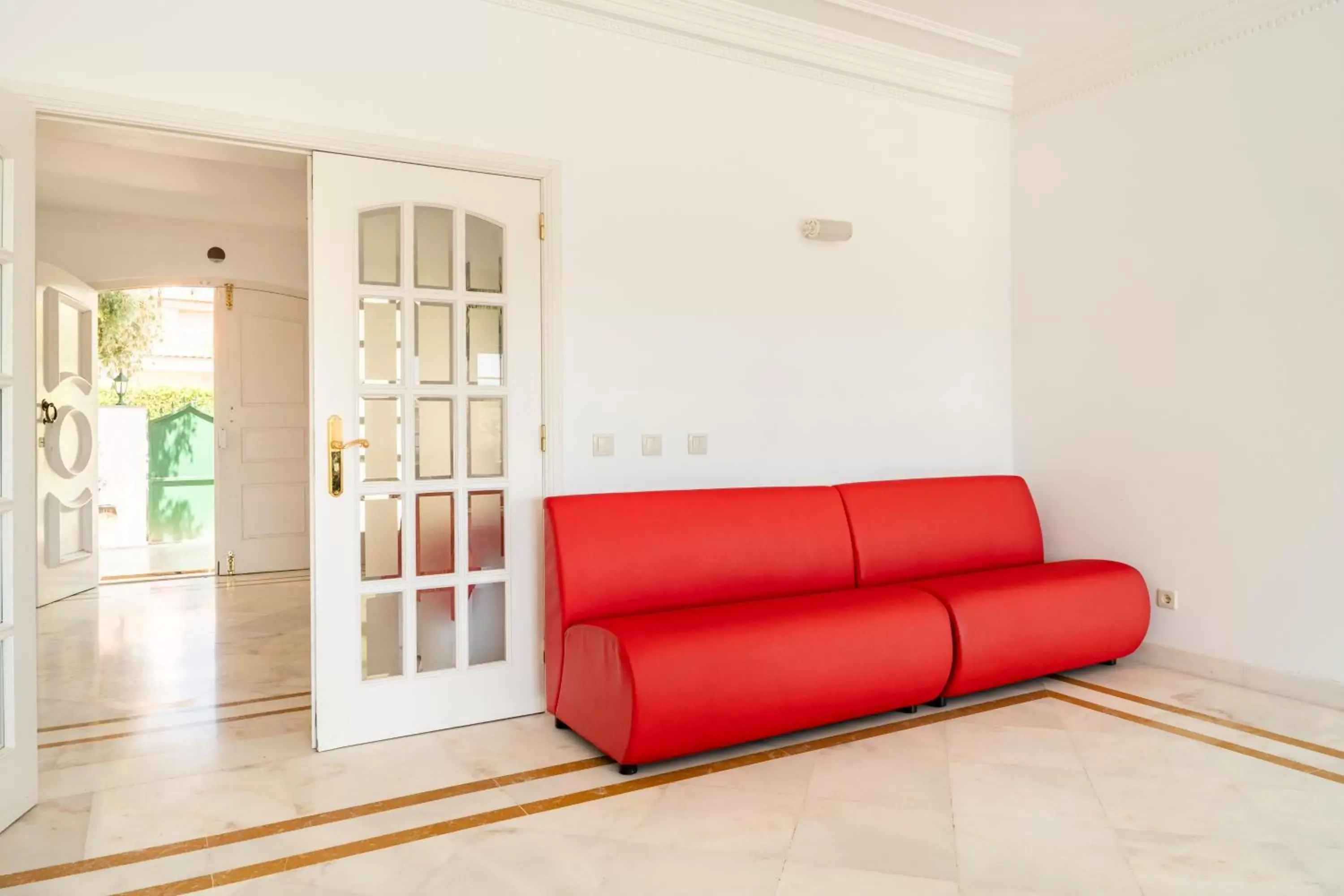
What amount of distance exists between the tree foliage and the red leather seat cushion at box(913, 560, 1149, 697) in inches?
435

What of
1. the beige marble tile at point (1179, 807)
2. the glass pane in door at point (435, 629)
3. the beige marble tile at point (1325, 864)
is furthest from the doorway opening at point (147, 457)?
the beige marble tile at point (1325, 864)

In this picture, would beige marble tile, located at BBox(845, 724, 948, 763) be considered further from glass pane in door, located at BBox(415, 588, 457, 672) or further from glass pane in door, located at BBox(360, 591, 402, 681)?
glass pane in door, located at BBox(360, 591, 402, 681)

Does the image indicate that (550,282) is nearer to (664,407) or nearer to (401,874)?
(664,407)

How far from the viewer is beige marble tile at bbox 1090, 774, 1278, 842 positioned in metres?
2.29

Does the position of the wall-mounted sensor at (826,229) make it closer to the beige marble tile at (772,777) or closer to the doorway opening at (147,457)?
the beige marble tile at (772,777)

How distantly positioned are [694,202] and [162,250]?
459 centimetres

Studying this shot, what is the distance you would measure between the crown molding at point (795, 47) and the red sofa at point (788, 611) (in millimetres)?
1916

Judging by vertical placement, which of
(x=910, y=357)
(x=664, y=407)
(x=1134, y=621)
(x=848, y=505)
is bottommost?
(x=1134, y=621)

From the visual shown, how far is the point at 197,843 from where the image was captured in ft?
7.47

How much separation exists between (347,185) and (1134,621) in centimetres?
363

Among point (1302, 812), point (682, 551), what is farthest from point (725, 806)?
point (1302, 812)

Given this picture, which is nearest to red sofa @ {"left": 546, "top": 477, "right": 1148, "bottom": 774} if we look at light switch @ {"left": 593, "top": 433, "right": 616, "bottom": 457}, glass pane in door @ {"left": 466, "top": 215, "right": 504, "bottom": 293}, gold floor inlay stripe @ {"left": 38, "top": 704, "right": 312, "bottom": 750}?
light switch @ {"left": 593, "top": 433, "right": 616, "bottom": 457}

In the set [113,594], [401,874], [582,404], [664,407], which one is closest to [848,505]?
[664,407]

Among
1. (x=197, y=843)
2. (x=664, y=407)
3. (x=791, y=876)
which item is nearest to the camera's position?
(x=791, y=876)
